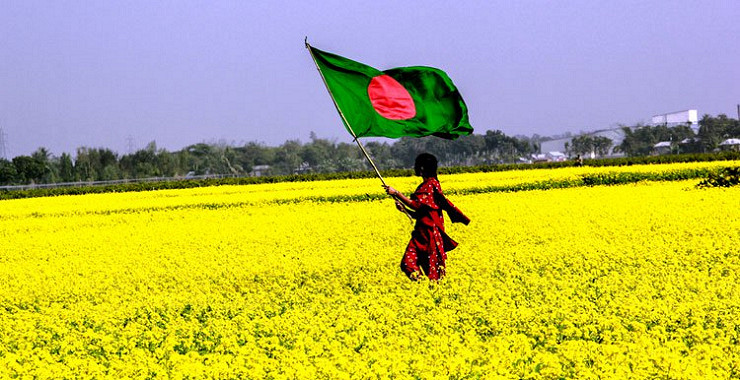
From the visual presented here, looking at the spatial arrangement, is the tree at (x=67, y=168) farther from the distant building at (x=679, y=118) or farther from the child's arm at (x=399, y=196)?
the distant building at (x=679, y=118)

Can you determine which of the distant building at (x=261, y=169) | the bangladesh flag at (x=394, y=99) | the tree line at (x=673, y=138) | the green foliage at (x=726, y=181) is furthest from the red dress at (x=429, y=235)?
the distant building at (x=261, y=169)

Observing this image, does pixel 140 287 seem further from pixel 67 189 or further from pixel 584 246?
pixel 67 189

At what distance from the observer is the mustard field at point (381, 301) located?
5.92 m

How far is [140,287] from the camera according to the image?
9.77 metres

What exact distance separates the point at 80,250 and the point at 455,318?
8.26 m

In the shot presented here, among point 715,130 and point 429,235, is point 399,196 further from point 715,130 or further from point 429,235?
point 715,130

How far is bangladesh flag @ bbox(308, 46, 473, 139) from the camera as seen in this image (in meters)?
8.93

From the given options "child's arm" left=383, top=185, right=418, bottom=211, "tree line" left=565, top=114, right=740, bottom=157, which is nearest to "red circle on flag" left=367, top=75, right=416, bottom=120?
"child's arm" left=383, top=185, right=418, bottom=211

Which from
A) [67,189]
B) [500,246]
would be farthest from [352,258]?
[67,189]

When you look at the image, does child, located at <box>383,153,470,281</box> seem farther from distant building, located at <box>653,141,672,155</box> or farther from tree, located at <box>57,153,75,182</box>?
distant building, located at <box>653,141,672,155</box>

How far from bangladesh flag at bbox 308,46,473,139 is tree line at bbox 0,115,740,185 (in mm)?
64521

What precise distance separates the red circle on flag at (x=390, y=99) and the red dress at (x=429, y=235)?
90 centimetres

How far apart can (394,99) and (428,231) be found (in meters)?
1.42

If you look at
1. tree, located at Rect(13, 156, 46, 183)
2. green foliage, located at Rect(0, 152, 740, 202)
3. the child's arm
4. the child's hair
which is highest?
tree, located at Rect(13, 156, 46, 183)
